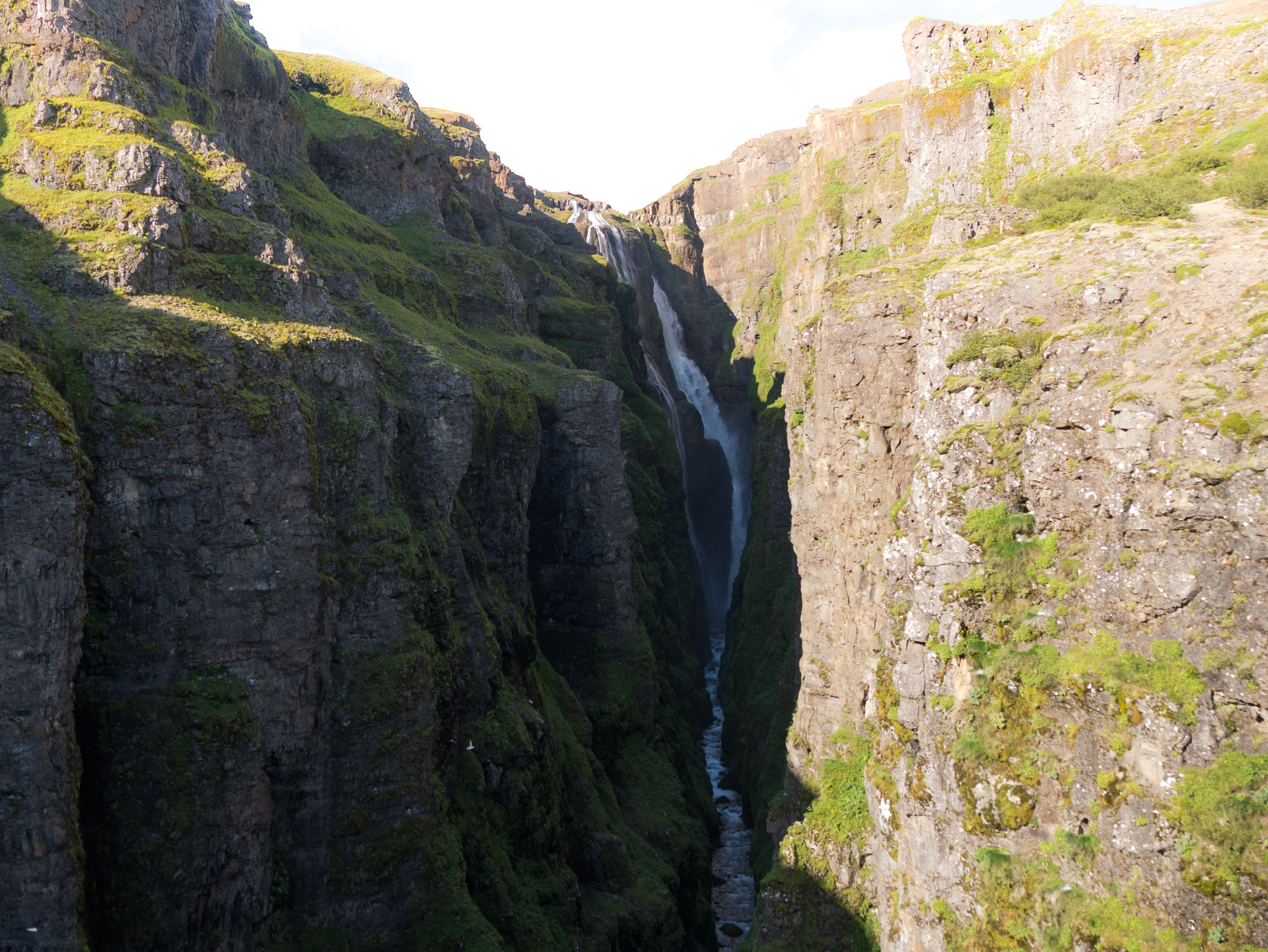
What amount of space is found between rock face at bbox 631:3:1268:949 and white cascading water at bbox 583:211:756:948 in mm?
4738

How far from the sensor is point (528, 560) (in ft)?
139

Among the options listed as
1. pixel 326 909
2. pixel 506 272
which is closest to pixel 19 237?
pixel 326 909

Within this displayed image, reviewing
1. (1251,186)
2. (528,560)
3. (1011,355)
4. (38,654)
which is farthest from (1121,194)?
(528,560)

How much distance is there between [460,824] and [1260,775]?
21.3 m

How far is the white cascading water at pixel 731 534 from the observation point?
38.9 meters

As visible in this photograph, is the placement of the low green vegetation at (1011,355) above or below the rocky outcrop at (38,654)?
above

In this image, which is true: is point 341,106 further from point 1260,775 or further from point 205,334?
point 1260,775

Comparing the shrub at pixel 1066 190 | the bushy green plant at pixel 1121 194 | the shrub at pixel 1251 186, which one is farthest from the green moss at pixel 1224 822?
the shrub at pixel 1066 190

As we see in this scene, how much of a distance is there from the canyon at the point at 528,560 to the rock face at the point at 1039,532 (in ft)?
0.32

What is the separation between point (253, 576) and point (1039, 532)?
19.9m

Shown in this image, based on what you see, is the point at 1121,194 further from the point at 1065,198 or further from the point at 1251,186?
the point at 1251,186

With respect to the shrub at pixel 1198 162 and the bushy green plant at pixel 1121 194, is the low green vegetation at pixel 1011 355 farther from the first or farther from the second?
the shrub at pixel 1198 162

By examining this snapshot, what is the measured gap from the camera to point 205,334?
21.5m

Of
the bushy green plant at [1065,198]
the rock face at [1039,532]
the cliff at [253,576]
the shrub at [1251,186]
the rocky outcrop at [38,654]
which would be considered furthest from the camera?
the bushy green plant at [1065,198]
